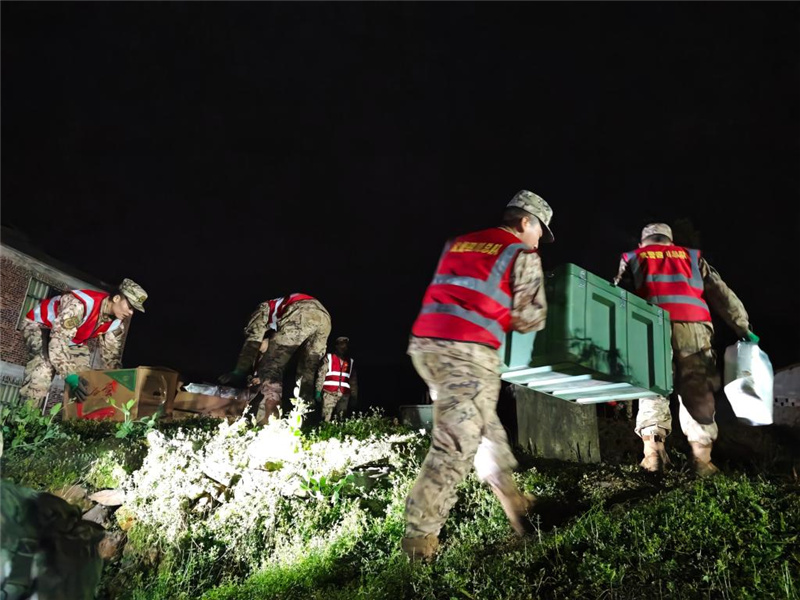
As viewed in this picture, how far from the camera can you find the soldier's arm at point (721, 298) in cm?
565

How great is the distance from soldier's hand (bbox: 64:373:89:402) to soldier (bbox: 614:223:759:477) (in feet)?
24.6

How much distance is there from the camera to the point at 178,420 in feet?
27.6

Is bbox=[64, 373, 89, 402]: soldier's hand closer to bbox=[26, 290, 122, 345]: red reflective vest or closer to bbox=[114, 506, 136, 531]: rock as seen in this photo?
A: bbox=[26, 290, 122, 345]: red reflective vest

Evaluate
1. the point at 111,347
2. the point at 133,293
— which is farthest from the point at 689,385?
the point at 111,347

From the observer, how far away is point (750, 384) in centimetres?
510

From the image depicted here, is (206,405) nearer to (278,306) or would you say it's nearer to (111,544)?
(278,306)

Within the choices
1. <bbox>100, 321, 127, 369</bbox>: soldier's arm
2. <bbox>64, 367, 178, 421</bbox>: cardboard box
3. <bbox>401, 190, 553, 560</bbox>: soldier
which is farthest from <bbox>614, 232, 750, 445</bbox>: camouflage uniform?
<bbox>100, 321, 127, 369</bbox>: soldier's arm

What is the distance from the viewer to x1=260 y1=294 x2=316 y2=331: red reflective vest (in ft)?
27.6

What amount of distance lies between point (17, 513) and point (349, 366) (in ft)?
34.6

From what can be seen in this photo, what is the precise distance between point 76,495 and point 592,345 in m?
4.32

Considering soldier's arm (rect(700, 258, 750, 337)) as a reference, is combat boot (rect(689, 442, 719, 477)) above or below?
below

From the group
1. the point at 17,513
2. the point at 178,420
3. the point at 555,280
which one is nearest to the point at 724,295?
the point at 555,280

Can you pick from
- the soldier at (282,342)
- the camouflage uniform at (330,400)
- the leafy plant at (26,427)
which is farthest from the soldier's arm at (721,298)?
the camouflage uniform at (330,400)

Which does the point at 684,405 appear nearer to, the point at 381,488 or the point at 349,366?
the point at 381,488
